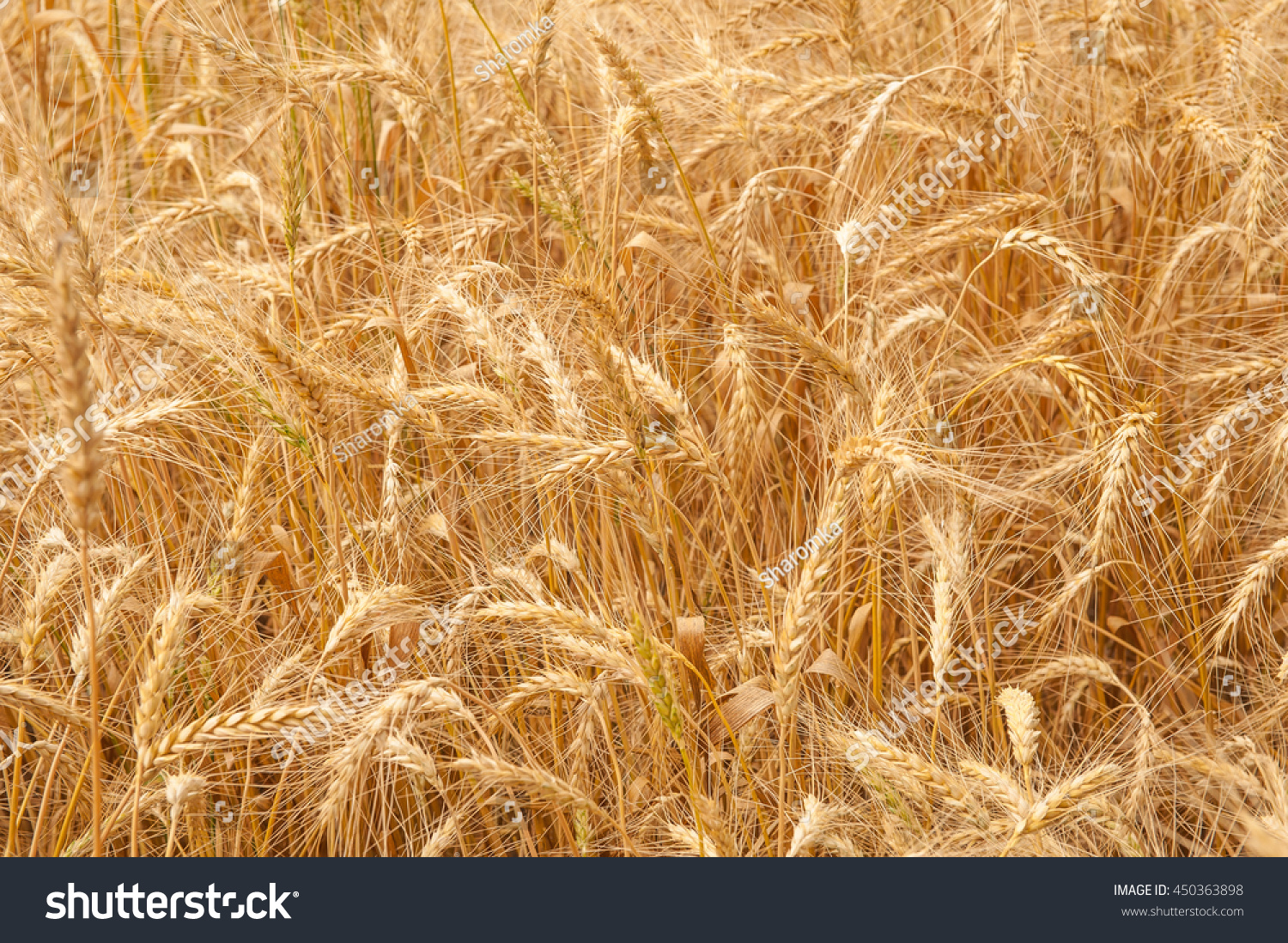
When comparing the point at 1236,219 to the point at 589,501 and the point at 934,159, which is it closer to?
the point at 934,159

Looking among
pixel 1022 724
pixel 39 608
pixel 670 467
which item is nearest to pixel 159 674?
pixel 39 608

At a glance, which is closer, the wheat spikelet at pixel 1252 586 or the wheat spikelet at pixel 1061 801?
the wheat spikelet at pixel 1061 801

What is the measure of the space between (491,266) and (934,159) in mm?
1393

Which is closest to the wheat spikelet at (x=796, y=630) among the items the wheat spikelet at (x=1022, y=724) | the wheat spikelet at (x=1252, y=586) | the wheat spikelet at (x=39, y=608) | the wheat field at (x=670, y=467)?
the wheat field at (x=670, y=467)

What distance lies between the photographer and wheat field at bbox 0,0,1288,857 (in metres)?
1.57

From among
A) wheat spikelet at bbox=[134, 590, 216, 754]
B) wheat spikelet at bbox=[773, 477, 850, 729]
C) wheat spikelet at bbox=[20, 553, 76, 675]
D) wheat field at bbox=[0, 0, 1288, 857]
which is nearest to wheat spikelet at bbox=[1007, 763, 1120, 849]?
wheat field at bbox=[0, 0, 1288, 857]

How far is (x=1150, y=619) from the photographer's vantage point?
1.97 m

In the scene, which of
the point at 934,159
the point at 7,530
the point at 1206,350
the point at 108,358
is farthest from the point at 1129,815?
the point at 7,530

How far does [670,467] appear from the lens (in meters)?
2.00

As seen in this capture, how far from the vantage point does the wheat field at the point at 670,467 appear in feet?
5.15

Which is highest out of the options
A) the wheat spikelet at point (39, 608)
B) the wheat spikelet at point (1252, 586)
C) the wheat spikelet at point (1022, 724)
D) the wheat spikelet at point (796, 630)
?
the wheat spikelet at point (39, 608)

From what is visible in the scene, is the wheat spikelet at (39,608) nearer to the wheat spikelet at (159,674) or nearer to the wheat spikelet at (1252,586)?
the wheat spikelet at (159,674)

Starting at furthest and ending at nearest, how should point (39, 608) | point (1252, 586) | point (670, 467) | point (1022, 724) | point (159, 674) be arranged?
point (670, 467) < point (1252, 586) < point (39, 608) < point (1022, 724) < point (159, 674)

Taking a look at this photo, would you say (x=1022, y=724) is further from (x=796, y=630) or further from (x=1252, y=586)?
(x=1252, y=586)
